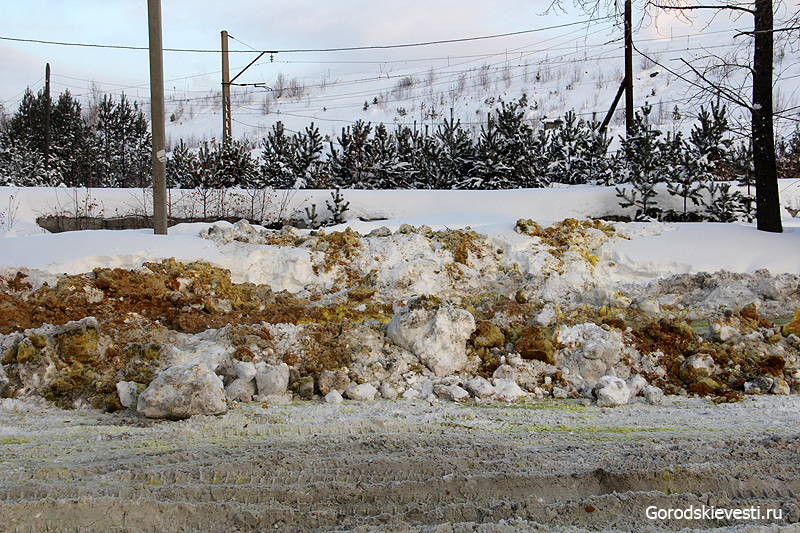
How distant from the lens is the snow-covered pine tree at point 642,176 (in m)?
13.1

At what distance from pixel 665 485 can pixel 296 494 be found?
6.14ft

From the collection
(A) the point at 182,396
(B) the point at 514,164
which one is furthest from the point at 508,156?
(A) the point at 182,396

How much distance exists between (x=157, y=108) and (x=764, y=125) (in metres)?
9.73

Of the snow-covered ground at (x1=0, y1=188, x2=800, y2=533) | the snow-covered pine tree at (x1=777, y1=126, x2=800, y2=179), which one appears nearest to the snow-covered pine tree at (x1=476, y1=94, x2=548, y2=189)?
the snow-covered pine tree at (x1=777, y1=126, x2=800, y2=179)

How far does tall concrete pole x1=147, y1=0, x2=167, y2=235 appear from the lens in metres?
8.41

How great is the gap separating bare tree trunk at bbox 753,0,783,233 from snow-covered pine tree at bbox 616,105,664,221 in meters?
3.52

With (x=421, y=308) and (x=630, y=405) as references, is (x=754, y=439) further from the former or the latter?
(x=421, y=308)

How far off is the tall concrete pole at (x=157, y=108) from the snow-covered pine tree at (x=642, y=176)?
10.0 meters

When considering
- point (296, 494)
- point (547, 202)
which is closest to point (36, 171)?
point (547, 202)

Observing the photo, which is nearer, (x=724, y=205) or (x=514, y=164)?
(x=724, y=205)

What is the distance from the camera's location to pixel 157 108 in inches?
335

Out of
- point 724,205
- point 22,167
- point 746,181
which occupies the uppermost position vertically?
point 22,167

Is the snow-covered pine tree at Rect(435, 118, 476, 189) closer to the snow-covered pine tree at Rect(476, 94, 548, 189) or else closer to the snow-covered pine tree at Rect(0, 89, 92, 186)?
the snow-covered pine tree at Rect(476, 94, 548, 189)

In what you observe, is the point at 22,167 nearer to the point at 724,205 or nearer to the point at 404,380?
the point at 404,380
